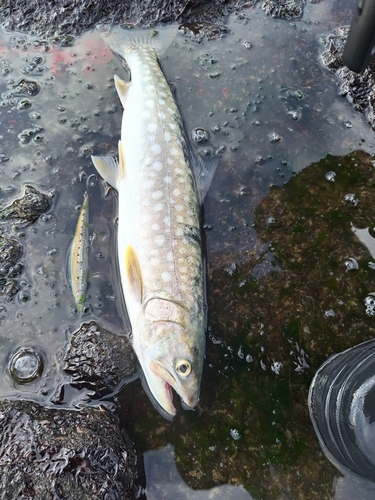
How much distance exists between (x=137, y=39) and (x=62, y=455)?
417 centimetres

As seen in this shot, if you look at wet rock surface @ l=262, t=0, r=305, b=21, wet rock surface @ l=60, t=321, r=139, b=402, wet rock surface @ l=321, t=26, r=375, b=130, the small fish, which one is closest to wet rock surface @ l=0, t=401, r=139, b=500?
wet rock surface @ l=60, t=321, r=139, b=402

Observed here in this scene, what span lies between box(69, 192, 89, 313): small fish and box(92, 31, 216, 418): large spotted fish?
0.33 m

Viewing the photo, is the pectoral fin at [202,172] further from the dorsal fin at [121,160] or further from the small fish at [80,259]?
the small fish at [80,259]

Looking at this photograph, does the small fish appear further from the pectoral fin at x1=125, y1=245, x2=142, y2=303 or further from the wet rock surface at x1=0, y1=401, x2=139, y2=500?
the wet rock surface at x1=0, y1=401, x2=139, y2=500

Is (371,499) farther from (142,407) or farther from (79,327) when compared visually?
(79,327)

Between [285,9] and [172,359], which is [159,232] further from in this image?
[285,9]

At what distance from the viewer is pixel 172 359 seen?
2.91 metres

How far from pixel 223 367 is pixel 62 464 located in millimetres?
1365

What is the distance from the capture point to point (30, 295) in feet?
11.0

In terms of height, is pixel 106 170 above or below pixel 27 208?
above

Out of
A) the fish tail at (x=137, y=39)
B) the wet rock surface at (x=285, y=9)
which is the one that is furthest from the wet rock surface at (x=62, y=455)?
the wet rock surface at (x=285, y=9)

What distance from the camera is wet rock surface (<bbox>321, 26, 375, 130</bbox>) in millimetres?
4184

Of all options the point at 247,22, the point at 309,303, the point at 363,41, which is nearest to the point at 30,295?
the point at 309,303

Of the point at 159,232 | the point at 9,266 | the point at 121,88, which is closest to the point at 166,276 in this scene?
the point at 159,232
